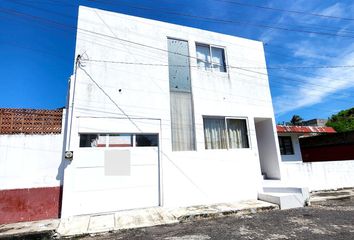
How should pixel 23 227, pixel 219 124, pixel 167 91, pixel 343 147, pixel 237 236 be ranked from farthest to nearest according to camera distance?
pixel 343 147
pixel 219 124
pixel 167 91
pixel 23 227
pixel 237 236

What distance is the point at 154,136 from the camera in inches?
314

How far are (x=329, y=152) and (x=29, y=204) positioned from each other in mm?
18273

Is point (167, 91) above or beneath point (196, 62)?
beneath

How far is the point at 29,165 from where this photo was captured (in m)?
6.63

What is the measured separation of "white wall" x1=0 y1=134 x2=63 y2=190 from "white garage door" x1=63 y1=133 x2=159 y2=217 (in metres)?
0.58

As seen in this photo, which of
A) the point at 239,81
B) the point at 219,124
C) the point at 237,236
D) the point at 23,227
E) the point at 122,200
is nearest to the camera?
the point at 237,236

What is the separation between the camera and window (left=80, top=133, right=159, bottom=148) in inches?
285

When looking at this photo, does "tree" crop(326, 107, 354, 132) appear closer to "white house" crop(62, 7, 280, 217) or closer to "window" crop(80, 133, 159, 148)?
"white house" crop(62, 7, 280, 217)

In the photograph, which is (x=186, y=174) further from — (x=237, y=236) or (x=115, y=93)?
(x=115, y=93)

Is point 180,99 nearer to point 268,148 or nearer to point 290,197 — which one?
point 268,148

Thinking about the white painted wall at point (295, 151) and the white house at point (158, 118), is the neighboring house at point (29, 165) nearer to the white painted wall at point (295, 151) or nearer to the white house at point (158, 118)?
the white house at point (158, 118)

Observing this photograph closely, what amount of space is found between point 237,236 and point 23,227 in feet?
18.3

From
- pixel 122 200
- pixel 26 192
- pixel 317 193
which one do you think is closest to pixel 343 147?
pixel 317 193

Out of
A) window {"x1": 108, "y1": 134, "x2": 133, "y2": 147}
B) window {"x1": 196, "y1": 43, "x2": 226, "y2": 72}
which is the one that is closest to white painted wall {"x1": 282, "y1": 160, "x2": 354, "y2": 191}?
window {"x1": 196, "y1": 43, "x2": 226, "y2": 72}
